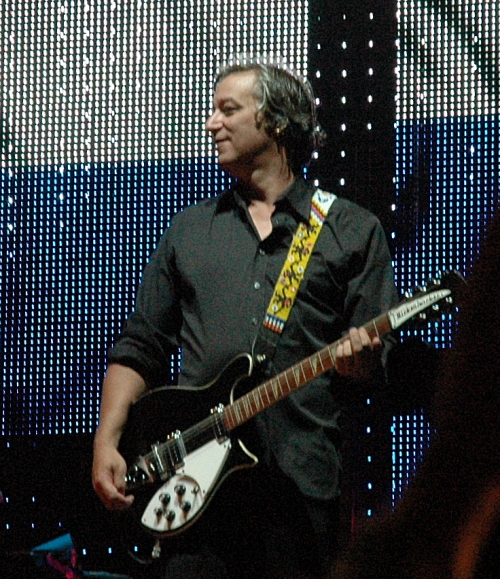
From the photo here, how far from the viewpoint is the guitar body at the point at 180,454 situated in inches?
103

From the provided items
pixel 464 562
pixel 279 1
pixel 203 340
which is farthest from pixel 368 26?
pixel 464 562

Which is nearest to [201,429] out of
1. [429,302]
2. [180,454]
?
[180,454]

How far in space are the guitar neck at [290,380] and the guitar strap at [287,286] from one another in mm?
82

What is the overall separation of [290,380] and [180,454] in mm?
359

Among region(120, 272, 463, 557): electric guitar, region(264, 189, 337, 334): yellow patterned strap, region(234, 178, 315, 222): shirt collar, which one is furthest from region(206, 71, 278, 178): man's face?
region(120, 272, 463, 557): electric guitar

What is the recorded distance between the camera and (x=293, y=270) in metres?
2.76

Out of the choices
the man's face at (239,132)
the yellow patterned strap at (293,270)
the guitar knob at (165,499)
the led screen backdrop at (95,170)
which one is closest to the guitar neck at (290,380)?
the yellow patterned strap at (293,270)

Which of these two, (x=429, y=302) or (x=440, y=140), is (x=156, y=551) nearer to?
(x=429, y=302)

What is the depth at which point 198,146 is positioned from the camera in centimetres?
396

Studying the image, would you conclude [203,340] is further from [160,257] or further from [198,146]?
[198,146]

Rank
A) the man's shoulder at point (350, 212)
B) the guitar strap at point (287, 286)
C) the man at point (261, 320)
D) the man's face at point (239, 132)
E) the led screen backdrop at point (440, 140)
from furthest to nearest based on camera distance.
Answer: the led screen backdrop at point (440, 140), the man's face at point (239, 132), the man's shoulder at point (350, 212), the guitar strap at point (287, 286), the man at point (261, 320)

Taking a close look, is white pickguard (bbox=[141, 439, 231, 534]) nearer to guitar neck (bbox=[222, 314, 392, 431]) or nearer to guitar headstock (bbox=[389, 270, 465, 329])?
guitar neck (bbox=[222, 314, 392, 431])

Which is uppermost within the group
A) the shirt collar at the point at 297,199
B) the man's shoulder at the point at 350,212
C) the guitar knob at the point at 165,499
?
the shirt collar at the point at 297,199

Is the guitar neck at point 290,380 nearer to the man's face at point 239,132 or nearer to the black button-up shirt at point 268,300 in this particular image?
the black button-up shirt at point 268,300
